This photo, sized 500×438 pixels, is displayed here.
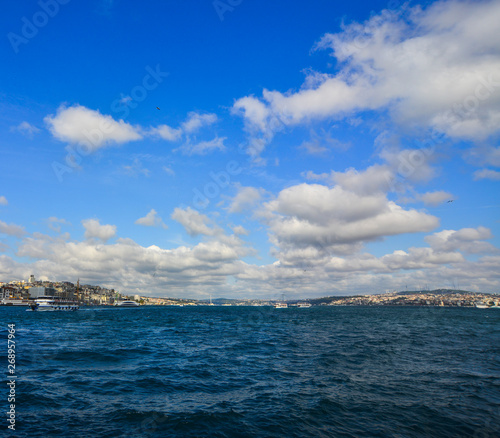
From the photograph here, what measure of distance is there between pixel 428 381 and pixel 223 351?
73.7 ft

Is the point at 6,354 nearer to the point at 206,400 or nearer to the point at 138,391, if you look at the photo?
the point at 138,391

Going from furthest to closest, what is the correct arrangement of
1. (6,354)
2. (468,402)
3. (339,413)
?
(6,354)
(468,402)
(339,413)

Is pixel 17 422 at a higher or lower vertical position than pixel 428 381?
higher

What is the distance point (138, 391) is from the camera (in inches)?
840

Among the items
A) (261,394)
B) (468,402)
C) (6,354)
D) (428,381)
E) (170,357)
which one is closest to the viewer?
(468,402)

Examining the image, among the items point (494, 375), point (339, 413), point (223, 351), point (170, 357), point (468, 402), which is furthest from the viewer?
point (223, 351)

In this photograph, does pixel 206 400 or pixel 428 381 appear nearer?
pixel 206 400

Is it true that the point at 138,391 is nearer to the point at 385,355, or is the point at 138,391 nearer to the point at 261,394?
the point at 261,394

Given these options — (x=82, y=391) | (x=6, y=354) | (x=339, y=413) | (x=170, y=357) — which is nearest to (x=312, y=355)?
(x=170, y=357)

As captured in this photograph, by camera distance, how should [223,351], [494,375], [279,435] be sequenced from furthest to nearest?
[223,351] < [494,375] < [279,435]

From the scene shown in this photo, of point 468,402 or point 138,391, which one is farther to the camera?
point 138,391

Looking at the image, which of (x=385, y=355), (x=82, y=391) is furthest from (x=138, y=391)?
(x=385, y=355)

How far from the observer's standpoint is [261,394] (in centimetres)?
2114

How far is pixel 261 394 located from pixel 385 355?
68.4 feet
